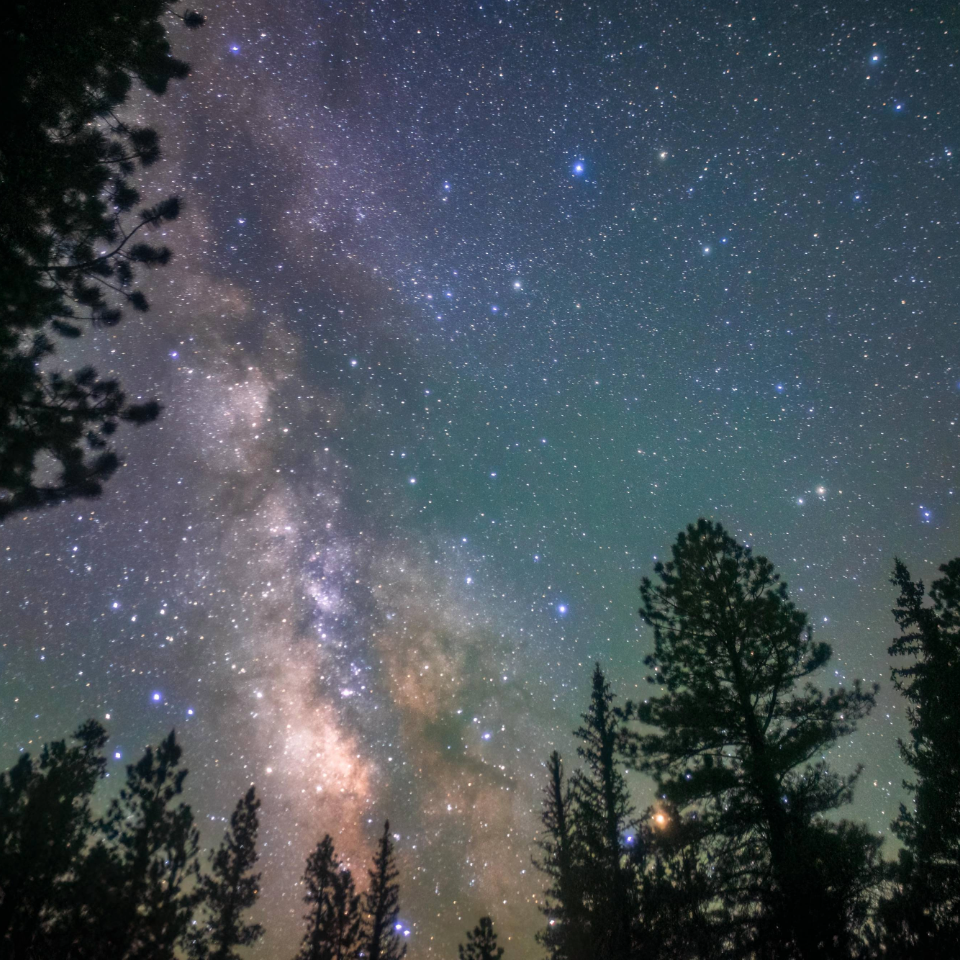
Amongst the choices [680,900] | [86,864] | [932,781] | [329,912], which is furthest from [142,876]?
[932,781]

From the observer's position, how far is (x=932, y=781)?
14.9m

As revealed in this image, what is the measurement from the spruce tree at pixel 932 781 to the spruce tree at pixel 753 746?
249 centimetres

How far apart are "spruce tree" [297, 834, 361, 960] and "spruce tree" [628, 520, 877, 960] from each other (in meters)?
18.0

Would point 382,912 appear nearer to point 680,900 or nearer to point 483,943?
point 483,943

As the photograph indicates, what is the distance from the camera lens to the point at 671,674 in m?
12.5

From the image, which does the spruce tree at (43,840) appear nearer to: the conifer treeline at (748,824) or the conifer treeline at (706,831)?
the conifer treeline at (706,831)

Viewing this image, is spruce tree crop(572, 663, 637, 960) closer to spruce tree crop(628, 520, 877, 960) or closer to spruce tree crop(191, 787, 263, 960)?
spruce tree crop(628, 520, 877, 960)

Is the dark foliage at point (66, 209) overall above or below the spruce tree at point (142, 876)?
above

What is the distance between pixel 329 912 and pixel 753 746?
21.0 meters

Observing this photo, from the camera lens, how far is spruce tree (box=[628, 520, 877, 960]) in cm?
907

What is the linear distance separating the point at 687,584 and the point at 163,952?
61.6ft

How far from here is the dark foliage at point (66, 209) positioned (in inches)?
241

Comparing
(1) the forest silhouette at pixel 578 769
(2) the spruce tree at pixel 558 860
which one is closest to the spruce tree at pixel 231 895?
(1) the forest silhouette at pixel 578 769

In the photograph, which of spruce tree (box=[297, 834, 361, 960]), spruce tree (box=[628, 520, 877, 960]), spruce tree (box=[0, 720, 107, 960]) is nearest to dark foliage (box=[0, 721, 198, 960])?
spruce tree (box=[0, 720, 107, 960])
